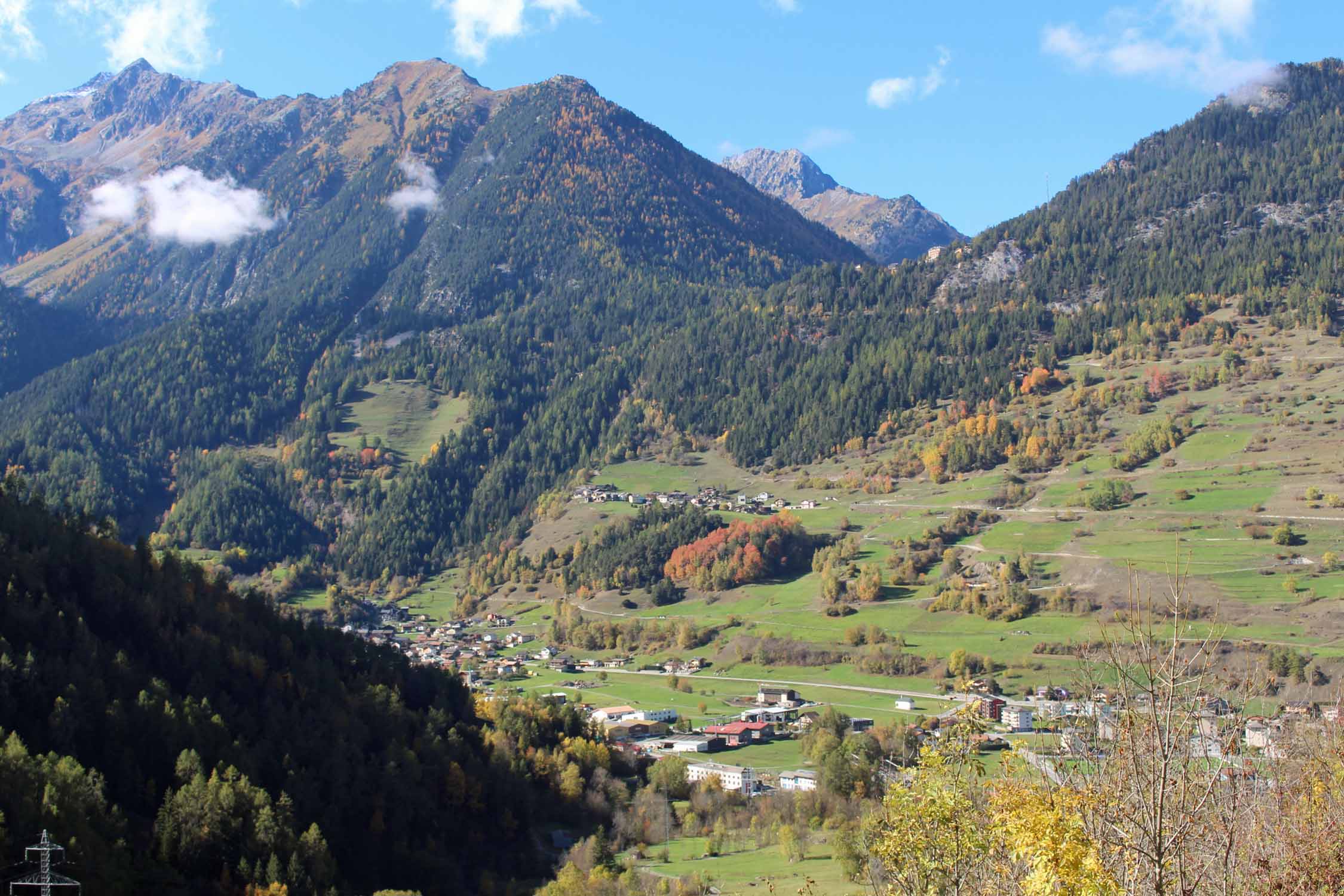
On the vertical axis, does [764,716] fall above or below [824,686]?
below

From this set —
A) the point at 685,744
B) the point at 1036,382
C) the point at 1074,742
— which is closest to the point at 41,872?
the point at 1074,742

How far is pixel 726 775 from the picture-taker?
8675 centimetres

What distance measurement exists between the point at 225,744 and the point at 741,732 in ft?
159

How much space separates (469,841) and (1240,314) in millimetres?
174684

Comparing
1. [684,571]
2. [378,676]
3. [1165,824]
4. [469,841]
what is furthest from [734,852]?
[684,571]

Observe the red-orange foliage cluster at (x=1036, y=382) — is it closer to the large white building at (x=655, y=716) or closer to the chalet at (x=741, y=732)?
the large white building at (x=655, y=716)

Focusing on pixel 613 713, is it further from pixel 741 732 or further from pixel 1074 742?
pixel 1074 742

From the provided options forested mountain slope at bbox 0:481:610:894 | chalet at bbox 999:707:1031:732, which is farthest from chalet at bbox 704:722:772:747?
chalet at bbox 999:707:1031:732

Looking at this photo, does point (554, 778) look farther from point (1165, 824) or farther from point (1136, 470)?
point (1136, 470)

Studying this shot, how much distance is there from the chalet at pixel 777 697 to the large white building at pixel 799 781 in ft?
83.0

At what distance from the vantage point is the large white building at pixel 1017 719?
88.1 m

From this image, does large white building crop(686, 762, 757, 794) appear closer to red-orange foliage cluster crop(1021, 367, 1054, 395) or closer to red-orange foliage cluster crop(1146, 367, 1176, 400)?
red-orange foliage cluster crop(1146, 367, 1176, 400)

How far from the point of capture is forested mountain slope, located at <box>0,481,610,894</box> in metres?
55.2

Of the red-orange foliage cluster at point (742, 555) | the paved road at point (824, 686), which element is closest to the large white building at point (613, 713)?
the paved road at point (824, 686)
